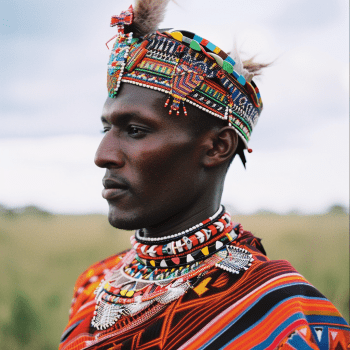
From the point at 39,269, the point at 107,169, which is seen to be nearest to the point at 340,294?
the point at 39,269

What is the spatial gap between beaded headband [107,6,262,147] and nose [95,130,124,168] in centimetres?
28

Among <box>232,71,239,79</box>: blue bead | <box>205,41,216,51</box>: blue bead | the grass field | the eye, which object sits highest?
<box>205,41,216,51</box>: blue bead

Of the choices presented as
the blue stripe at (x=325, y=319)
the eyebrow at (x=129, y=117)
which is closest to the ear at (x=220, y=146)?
the eyebrow at (x=129, y=117)

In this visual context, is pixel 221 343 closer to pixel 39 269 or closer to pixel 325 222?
pixel 39 269

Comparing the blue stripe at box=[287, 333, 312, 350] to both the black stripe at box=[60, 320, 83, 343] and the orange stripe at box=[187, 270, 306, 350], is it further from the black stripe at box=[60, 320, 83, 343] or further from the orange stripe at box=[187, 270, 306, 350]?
the black stripe at box=[60, 320, 83, 343]

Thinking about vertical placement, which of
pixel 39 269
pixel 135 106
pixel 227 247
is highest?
pixel 135 106

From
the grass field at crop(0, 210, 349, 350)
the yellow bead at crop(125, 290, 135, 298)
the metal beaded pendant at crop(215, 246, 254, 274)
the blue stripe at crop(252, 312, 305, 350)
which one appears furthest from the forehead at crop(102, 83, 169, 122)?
the grass field at crop(0, 210, 349, 350)

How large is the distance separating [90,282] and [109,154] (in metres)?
1.13

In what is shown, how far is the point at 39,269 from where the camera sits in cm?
727

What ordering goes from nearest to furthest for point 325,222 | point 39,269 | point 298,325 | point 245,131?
1. point 298,325
2. point 245,131
3. point 39,269
4. point 325,222

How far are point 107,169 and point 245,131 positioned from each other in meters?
0.87

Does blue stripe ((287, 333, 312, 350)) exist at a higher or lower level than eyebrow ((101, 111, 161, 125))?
lower

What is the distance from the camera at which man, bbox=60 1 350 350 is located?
6.51 feet

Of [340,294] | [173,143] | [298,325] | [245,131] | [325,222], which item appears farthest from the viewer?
A: [325,222]
